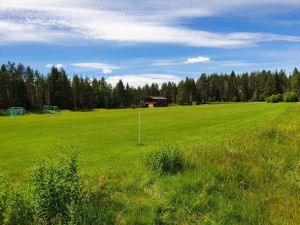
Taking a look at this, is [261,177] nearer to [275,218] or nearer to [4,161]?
[275,218]

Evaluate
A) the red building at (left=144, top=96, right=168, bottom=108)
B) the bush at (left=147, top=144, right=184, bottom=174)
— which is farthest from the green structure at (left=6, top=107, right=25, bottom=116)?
the bush at (left=147, top=144, right=184, bottom=174)

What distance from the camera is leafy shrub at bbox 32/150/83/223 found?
34.6 ft

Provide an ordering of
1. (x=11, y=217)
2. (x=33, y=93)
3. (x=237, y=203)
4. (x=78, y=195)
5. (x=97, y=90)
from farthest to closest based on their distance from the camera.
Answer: (x=97, y=90), (x=33, y=93), (x=237, y=203), (x=78, y=195), (x=11, y=217)

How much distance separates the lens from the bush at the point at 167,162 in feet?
49.1

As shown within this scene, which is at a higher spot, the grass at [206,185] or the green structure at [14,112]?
the grass at [206,185]

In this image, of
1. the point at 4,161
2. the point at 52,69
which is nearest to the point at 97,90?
the point at 52,69

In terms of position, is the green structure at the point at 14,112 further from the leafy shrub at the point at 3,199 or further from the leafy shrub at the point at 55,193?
the leafy shrub at the point at 3,199

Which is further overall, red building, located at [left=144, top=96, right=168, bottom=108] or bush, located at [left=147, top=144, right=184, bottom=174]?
red building, located at [left=144, top=96, right=168, bottom=108]

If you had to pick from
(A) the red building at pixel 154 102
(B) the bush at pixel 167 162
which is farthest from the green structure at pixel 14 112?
(B) the bush at pixel 167 162

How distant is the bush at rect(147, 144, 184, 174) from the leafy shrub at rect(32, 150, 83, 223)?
13.6 ft

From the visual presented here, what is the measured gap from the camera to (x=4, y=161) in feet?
64.4

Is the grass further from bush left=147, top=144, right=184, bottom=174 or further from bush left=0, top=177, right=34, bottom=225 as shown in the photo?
bush left=0, top=177, right=34, bottom=225

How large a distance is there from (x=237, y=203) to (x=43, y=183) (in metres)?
5.76

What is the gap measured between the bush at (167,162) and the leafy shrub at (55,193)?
4.13m
